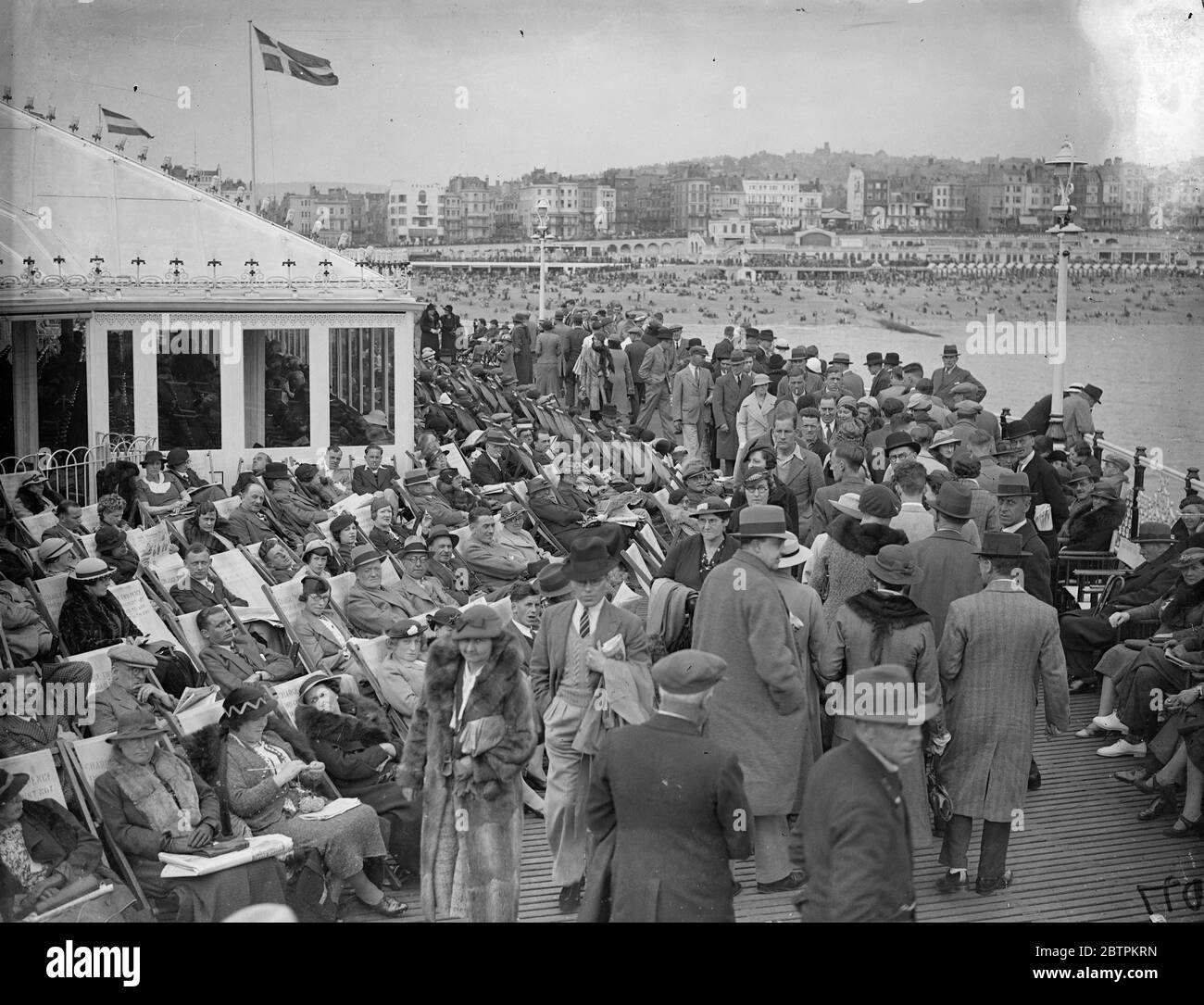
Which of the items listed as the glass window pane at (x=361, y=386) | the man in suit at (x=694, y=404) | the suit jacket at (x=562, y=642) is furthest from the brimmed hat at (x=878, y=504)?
the man in suit at (x=694, y=404)

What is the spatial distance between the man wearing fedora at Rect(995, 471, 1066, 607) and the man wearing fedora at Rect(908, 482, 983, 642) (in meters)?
0.38

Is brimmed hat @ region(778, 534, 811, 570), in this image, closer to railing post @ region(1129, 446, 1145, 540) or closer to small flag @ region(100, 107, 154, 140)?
railing post @ region(1129, 446, 1145, 540)

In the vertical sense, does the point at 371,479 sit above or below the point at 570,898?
above

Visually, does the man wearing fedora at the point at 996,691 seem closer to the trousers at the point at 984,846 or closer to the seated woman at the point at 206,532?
the trousers at the point at 984,846

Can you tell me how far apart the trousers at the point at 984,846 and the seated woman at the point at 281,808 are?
A: 2108 millimetres

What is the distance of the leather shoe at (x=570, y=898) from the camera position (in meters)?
5.42

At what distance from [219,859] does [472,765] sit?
3.34ft

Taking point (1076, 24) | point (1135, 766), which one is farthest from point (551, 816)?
point (1076, 24)

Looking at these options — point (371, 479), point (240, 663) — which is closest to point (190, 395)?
point (371, 479)

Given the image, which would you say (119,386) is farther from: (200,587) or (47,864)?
(47,864)

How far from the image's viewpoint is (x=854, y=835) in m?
3.81

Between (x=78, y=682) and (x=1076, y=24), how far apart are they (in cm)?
765

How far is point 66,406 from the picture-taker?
33.2 feet

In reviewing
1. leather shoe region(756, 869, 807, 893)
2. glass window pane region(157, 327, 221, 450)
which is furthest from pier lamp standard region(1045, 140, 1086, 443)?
glass window pane region(157, 327, 221, 450)
